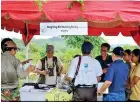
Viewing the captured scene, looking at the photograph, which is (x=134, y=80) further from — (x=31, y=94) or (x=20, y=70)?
(x=20, y=70)

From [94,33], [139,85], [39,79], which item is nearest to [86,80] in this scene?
[139,85]

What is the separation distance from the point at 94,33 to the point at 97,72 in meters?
4.25

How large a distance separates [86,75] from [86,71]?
0.06m

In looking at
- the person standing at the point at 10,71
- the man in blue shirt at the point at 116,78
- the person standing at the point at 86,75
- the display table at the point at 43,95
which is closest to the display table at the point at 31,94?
the display table at the point at 43,95

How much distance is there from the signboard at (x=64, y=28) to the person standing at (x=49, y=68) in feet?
5.20

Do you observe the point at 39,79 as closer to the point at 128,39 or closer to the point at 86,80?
the point at 86,80

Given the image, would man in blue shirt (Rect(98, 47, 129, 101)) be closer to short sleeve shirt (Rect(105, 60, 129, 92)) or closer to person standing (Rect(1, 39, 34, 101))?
short sleeve shirt (Rect(105, 60, 129, 92))

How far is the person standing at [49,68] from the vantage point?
6430 mm

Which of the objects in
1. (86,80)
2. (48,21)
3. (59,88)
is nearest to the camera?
(86,80)

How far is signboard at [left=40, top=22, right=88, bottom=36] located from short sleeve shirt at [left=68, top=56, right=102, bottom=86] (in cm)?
39

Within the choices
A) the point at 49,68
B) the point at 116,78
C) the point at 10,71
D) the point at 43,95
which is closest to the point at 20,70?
the point at 10,71

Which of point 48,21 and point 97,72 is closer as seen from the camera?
point 97,72

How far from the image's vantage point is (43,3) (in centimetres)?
512

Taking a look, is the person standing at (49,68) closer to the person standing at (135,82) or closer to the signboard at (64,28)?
the signboard at (64,28)
